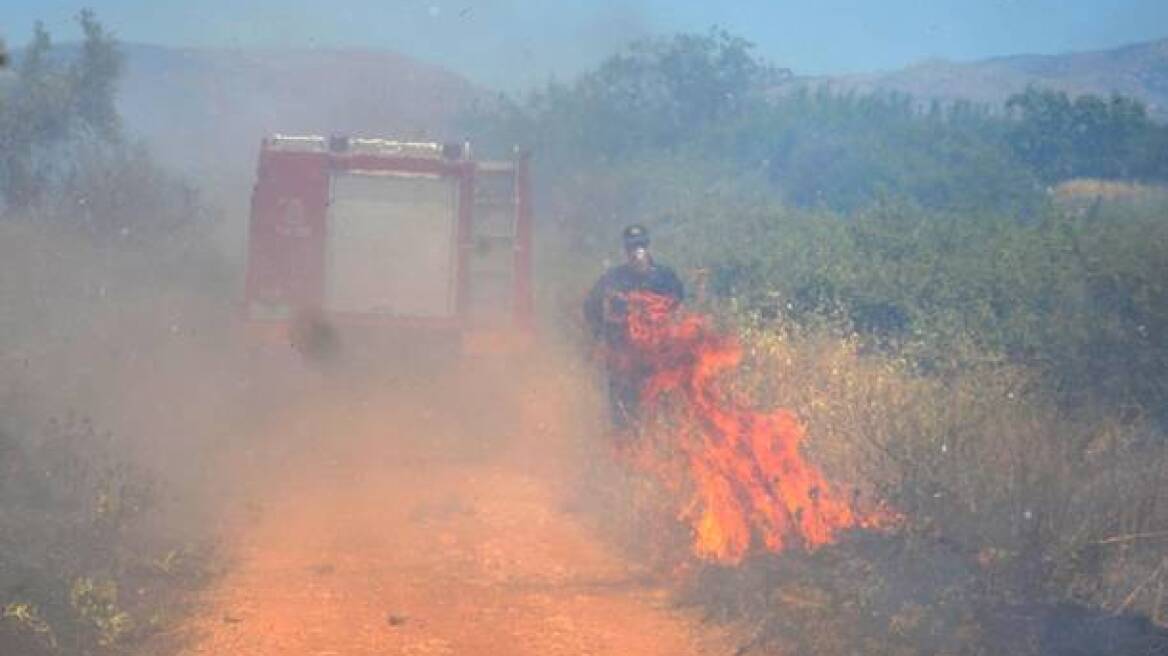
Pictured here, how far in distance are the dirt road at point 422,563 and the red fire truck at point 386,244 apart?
1565mm

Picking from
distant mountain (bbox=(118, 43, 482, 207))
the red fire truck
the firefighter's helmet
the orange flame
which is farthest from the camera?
distant mountain (bbox=(118, 43, 482, 207))

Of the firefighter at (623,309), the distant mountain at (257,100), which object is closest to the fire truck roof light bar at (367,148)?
the firefighter at (623,309)

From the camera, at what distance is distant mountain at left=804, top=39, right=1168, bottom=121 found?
155ft

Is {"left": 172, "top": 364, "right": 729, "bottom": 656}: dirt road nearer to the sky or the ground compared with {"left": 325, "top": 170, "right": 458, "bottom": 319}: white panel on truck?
nearer to the ground

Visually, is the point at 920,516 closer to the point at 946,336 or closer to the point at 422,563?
the point at 422,563

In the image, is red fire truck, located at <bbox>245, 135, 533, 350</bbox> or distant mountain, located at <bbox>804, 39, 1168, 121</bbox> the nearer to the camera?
red fire truck, located at <bbox>245, 135, 533, 350</bbox>

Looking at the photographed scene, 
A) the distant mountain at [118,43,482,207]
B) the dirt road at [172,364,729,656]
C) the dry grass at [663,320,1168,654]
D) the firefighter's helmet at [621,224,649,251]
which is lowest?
the dirt road at [172,364,729,656]

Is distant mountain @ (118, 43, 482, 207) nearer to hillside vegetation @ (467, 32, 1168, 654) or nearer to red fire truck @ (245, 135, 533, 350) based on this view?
hillside vegetation @ (467, 32, 1168, 654)

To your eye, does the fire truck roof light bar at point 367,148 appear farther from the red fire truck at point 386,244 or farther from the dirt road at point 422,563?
the dirt road at point 422,563

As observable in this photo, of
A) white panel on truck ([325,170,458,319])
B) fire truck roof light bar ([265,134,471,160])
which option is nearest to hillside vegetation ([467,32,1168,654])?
white panel on truck ([325,170,458,319])

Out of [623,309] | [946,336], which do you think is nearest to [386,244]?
[623,309]

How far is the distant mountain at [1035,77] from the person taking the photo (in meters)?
47.2

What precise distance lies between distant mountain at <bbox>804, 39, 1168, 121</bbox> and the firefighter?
112 ft

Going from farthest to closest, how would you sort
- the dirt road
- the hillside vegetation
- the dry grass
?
the dirt road → the hillside vegetation → the dry grass
